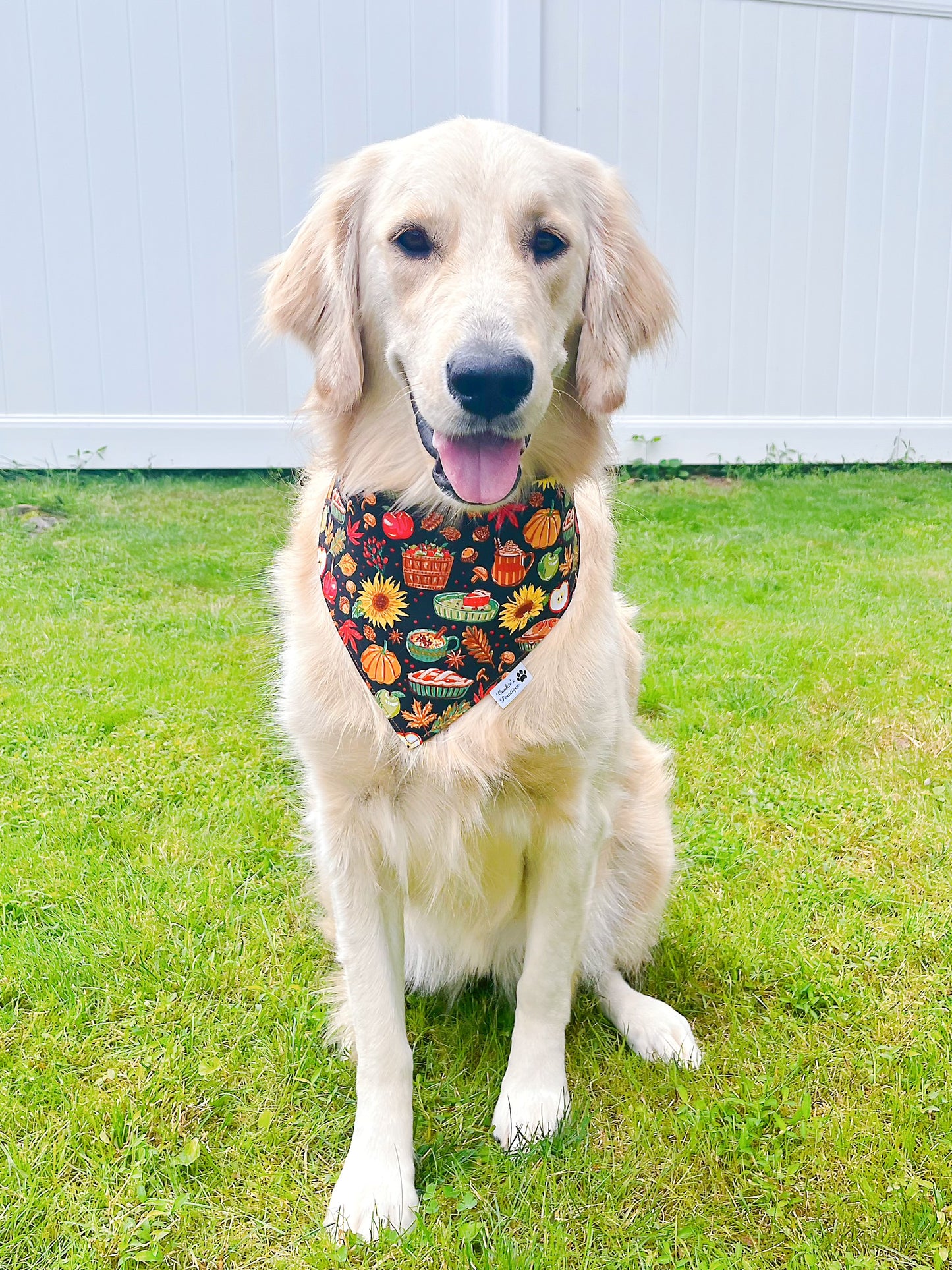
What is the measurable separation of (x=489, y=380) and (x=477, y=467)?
0.17 metres

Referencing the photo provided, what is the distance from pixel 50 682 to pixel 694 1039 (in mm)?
2658

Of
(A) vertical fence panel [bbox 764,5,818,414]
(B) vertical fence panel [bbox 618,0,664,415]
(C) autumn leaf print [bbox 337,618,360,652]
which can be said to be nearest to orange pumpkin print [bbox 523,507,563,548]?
(C) autumn leaf print [bbox 337,618,360,652]

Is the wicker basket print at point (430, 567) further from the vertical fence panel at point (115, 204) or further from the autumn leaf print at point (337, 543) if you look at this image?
the vertical fence panel at point (115, 204)

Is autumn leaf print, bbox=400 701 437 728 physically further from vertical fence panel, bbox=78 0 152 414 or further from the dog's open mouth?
vertical fence panel, bbox=78 0 152 414

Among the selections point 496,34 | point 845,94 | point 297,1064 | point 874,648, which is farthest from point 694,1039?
point 845,94

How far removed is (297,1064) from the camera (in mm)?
1868

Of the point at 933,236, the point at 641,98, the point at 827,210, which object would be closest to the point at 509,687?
the point at 641,98

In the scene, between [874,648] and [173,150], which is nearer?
[874,648]

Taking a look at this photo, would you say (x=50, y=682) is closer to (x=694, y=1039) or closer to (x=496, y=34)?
(x=694, y=1039)

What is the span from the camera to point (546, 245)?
1.77 m

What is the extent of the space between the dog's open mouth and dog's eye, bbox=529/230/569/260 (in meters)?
0.37

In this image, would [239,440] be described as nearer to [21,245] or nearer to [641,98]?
[21,245]

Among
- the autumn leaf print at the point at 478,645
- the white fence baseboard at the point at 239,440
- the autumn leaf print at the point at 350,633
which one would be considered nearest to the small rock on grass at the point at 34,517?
the white fence baseboard at the point at 239,440

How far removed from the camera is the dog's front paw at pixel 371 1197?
1.56 meters
